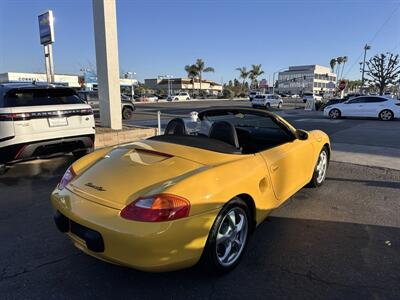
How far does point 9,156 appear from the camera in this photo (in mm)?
5203

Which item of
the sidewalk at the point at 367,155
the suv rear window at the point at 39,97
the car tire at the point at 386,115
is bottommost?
the sidewalk at the point at 367,155

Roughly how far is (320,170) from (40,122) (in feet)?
15.4

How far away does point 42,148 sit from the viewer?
5.50 metres

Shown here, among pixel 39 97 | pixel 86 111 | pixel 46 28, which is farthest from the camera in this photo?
pixel 46 28

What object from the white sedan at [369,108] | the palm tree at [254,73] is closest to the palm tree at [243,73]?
the palm tree at [254,73]

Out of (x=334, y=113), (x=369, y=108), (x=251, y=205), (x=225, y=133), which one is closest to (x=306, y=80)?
(x=334, y=113)

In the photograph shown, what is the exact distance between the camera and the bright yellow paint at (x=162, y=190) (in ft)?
7.32

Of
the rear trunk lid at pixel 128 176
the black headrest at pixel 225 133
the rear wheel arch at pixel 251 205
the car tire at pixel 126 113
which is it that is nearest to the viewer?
the rear trunk lid at pixel 128 176

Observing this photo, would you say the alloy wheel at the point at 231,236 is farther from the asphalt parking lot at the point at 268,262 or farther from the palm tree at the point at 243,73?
the palm tree at the point at 243,73

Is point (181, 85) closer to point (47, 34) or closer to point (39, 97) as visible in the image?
point (47, 34)

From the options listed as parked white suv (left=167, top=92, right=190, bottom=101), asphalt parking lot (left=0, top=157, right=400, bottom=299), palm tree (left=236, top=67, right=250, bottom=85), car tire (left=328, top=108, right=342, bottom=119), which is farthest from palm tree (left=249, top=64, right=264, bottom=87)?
asphalt parking lot (left=0, top=157, right=400, bottom=299)

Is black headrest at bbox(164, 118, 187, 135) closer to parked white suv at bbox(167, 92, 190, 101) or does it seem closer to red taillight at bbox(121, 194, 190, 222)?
red taillight at bbox(121, 194, 190, 222)

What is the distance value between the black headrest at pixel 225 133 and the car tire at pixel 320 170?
6.40 feet

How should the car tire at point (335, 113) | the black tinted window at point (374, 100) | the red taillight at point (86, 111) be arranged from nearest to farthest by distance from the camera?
the red taillight at point (86, 111) < the black tinted window at point (374, 100) < the car tire at point (335, 113)
